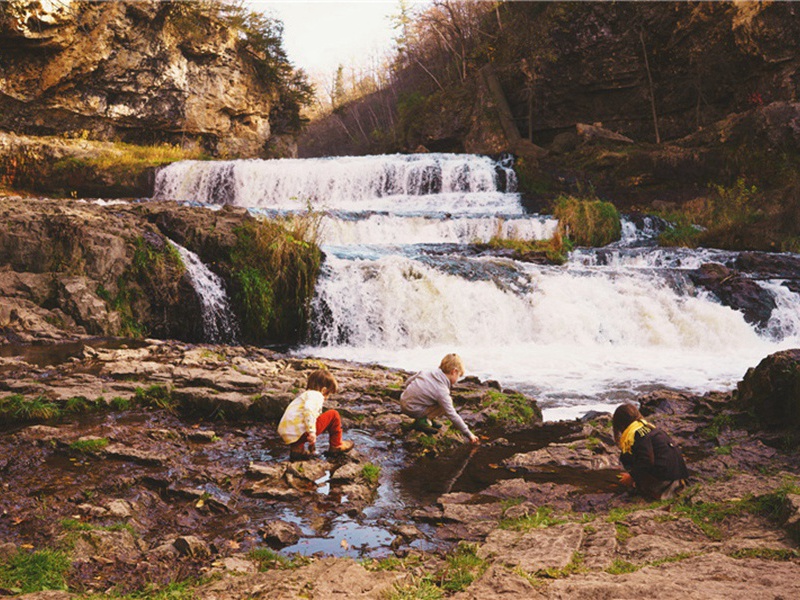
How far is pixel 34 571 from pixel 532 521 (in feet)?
9.35

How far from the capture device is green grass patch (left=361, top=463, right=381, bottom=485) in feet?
15.9

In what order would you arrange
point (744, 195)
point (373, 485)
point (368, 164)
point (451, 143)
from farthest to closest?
point (451, 143)
point (368, 164)
point (744, 195)
point (373, 485)

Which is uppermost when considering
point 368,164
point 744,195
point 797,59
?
point 797,59

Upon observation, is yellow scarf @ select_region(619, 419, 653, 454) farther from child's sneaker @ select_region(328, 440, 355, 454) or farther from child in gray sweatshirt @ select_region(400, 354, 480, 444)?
child's sneaker @ select_region(328, 440, 355, 454)

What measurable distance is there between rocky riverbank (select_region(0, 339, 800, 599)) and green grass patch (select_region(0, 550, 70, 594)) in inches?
0.8

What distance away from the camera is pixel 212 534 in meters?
3.78

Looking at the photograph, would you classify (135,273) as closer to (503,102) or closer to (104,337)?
(104,337)

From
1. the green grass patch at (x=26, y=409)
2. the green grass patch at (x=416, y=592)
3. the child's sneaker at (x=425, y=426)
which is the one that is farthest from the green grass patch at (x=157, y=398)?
the green grass patch at (x=416, y=592)

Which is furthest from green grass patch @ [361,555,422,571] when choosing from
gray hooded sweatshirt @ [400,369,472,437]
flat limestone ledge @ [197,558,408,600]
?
gray hooded sweatshirt @ [400,369,472,437]

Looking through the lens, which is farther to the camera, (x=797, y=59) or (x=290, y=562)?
(x=797, y=59)

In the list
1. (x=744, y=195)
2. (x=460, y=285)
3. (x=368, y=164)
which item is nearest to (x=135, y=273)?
(x=460, y=285)

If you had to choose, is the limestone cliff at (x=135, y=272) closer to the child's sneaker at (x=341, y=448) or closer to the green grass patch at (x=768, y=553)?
the child's sneaker at (x=341, y=448)

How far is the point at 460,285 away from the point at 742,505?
8.43m

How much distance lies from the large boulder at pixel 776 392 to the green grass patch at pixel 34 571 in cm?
632
